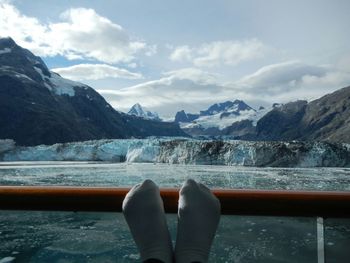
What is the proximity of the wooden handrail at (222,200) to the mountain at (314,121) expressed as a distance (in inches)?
4309

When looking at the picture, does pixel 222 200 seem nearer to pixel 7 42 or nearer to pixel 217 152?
pixel 217 152

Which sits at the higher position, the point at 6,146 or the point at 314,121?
the point at 314,121

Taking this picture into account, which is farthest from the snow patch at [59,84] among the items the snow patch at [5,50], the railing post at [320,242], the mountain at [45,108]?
the railing post at [320,242]

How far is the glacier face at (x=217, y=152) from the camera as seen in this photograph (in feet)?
126

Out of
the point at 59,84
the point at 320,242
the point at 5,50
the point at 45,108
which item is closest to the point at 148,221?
the point at 320,242

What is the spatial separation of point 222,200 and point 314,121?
151320 mm

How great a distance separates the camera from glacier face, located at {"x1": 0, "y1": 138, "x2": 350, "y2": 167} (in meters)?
38.3

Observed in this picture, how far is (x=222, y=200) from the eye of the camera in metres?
1.17

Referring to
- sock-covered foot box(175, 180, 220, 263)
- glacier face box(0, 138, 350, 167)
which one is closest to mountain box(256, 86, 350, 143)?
glacier face box(0, 138, 350, 167)

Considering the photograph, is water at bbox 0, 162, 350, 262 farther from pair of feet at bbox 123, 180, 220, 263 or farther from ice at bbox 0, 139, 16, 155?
ice at bbox 0, 139, 16, 155

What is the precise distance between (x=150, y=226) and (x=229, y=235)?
0.32m

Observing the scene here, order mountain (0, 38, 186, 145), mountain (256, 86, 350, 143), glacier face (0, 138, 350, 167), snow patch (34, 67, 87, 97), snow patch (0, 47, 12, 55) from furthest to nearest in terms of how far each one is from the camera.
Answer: mountain (256, 86, 350, 143), snow patch (34, 67, 87, 97), snow patch (0, 47, 12, 55), mountain (0, 38, 186, 145), glacier face (0, 138, 350, 167)

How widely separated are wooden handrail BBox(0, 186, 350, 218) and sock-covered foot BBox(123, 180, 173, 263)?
0.09 ft

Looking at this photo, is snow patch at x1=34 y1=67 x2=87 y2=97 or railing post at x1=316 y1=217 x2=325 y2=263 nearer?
railing post at x1=316 y1=217 x2=325 y2=263
